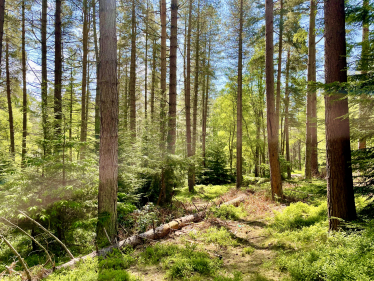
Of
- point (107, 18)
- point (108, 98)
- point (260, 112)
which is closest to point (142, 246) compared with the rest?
point (108, 98)

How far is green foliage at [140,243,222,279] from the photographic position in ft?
12.4

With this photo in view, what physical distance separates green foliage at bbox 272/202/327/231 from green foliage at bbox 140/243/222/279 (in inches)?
99.1

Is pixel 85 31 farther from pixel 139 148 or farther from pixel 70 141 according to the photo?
pixel 70 141

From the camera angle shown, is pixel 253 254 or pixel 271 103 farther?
pixel 271 103

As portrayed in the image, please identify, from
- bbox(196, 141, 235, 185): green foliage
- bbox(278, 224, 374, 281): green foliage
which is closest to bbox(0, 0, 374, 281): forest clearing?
bbox(278, 224, 374, 281): green foliage

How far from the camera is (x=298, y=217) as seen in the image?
5.61 m

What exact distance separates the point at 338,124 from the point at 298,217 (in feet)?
9.69

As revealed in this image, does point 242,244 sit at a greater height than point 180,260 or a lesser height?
lesser

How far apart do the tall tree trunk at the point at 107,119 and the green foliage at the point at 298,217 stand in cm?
463

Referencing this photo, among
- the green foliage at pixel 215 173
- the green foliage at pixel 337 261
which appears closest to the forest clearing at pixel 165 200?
the green foliage at pixel 337 261

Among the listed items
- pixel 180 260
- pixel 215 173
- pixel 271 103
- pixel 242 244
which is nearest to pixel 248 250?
pixel 242 244

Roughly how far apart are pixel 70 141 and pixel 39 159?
808 millimetres

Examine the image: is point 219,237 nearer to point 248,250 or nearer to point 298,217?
point 248,250

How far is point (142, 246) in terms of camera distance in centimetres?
502
